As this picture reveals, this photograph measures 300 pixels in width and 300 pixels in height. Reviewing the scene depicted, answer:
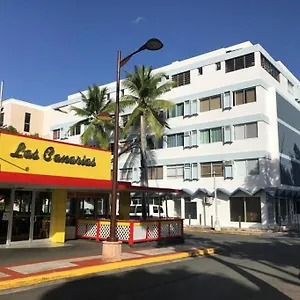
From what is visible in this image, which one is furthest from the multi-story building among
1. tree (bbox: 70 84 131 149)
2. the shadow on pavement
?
the shadow on pavement

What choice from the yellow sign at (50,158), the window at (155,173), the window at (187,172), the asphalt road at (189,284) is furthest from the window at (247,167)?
the asphalt road at (189,284)

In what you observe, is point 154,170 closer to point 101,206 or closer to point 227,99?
point 227,99

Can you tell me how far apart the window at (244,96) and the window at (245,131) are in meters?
2.23

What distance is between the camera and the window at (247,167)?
110ft

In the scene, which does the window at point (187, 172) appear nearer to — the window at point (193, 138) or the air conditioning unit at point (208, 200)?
the window at point (193, 138)

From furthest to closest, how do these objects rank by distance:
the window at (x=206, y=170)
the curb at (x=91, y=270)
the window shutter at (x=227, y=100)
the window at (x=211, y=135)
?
the window at (x=206, y=170) < the window at (x=211, y=135) < the window shutter at (x=227, y=100) < the curb at (x=91, y=270)

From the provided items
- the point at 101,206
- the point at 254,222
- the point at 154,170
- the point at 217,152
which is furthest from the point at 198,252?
the point at 154,170

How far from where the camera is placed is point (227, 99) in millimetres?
36281

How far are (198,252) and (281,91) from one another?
2782 centimetres

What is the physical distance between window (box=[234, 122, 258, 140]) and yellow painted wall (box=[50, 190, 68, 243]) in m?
21.3

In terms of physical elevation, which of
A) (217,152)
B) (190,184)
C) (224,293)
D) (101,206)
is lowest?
(224,293)

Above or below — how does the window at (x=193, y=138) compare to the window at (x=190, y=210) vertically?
above

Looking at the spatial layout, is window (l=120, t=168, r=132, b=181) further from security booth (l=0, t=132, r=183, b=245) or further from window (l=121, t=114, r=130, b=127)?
security booth (l=0, t=132, r=183, b=245)

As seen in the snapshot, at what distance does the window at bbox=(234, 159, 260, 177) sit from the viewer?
1324 inches
